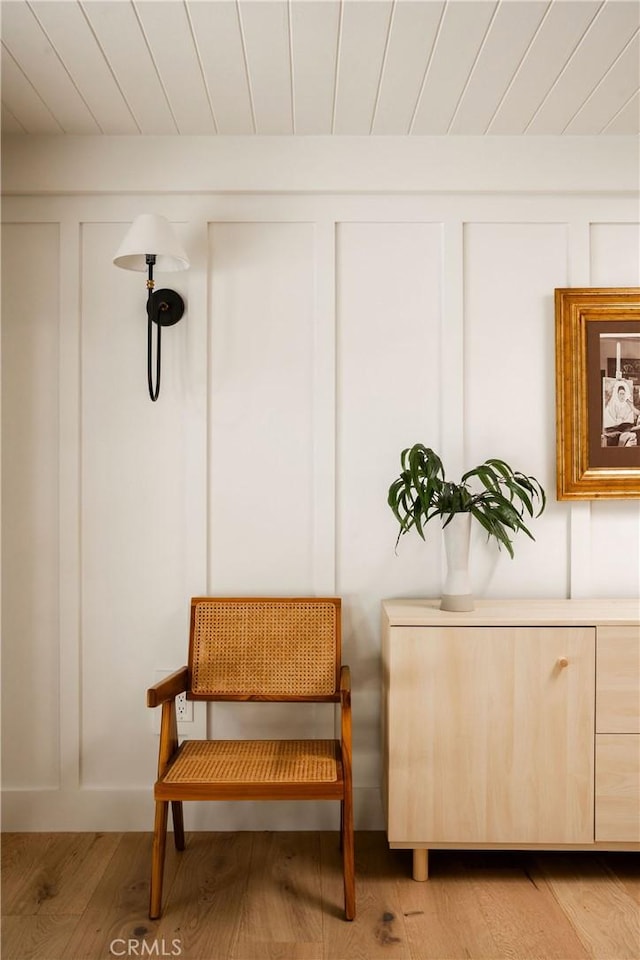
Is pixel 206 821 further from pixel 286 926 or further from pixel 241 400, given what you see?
pixel 241 400

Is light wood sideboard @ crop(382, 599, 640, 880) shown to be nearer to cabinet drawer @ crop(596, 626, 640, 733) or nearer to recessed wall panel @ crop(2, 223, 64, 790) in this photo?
cabinet drawer @ crop(596, 626, 640, 733)

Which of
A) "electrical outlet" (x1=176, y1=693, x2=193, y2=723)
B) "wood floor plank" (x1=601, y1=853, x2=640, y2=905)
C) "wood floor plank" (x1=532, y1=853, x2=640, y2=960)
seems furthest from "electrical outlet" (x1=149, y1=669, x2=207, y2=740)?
"wood floor plank" (x1=601, y1=853, x2=640, y2=905)

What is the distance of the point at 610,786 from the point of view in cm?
210

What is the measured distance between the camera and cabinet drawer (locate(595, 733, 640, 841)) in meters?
2.10

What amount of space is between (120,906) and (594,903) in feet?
4.62

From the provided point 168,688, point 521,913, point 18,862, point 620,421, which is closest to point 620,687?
point 521,913

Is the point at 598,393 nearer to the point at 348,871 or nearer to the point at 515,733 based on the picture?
the point at 515,733

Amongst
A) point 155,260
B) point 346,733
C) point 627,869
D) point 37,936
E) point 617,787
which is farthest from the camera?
point 155,260

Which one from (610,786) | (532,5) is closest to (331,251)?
(532,5)

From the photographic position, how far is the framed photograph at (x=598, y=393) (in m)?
2.45

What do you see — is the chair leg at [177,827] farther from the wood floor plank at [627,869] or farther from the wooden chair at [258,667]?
the wood floor plank at [627,869]

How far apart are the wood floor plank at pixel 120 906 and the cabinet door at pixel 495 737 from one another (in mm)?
771

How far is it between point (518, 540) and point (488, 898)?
1153 millimetres

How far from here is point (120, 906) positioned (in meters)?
2.00
